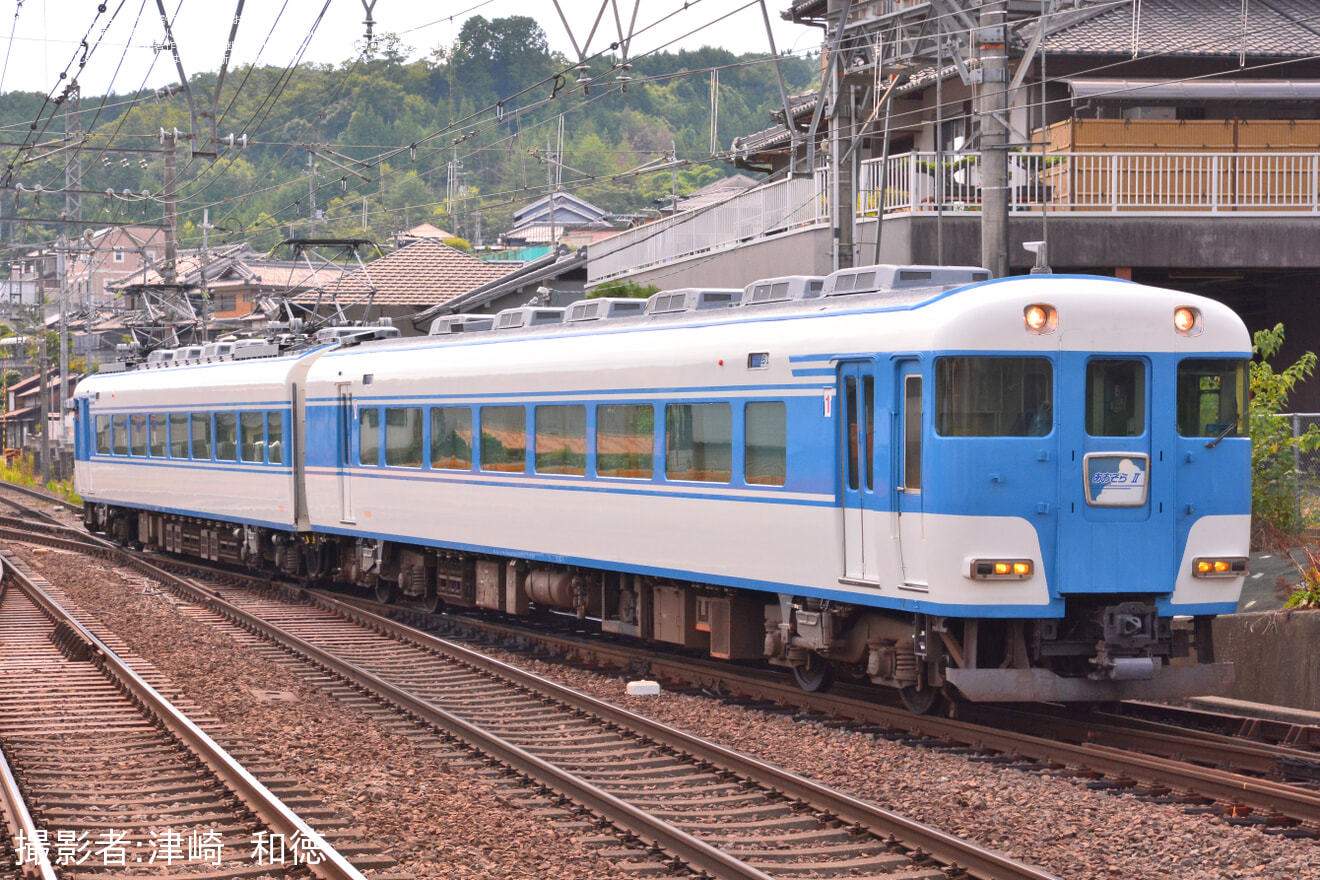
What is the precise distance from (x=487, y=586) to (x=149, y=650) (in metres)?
3.35

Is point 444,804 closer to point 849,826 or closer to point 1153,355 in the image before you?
point 849,826

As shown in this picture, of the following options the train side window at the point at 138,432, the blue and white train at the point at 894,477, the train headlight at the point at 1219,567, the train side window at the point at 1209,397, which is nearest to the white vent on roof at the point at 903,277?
the blue and white train at the point at 894,477

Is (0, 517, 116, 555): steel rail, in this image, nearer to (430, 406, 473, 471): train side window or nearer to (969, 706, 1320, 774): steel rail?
(430, 406, 473, 471): train side window

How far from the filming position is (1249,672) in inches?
491

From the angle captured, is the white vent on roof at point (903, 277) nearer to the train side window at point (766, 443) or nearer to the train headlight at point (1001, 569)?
the train side window at point (766, 443)

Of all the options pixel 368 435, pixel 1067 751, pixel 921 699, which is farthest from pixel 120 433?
pixel 1067 751

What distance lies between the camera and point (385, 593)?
19922mm

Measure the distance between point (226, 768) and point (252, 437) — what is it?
42.4ft

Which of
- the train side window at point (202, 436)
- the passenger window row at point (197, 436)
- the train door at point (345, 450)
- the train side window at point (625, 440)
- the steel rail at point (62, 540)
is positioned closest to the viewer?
the train side window at point (625, 440)

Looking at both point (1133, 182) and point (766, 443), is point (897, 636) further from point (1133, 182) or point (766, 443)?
point (1133, 182)

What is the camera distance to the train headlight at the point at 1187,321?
423 inches

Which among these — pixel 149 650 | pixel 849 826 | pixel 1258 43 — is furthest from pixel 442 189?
pixel 849 826

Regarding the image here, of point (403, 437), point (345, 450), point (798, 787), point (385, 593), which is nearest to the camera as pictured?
point (798, 787)

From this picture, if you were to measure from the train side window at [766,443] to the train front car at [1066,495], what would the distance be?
1.37 meters
